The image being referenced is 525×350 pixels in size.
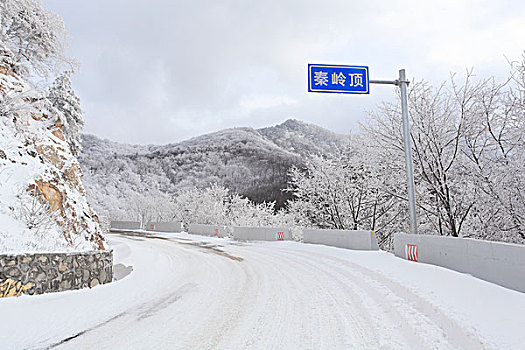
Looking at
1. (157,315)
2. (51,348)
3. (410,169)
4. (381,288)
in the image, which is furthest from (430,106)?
(51,348)

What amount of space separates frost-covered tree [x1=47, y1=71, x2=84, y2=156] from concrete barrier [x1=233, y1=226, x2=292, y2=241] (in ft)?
43.4

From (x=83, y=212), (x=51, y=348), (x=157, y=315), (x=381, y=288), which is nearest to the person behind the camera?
(x=51, y=348)

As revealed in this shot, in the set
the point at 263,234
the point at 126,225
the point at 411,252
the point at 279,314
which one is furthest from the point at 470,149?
the point at 126,225

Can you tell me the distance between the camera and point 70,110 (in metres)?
23.0

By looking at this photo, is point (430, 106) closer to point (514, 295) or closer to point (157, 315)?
point (514, 295)

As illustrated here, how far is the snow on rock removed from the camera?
7203 millimetres

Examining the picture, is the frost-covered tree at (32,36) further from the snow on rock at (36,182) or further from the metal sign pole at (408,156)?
the metal sign pole at (408,156)

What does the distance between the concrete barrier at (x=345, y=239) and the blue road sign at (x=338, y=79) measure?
21.8 ft

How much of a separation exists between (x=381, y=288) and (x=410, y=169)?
5598 mm

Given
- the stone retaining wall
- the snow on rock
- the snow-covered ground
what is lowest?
the snow-covered ground

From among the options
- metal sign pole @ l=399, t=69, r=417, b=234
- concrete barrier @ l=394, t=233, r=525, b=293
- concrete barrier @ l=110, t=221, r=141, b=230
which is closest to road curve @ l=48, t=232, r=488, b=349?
concrete barrier @ l=394, t=233, r=525, b=293

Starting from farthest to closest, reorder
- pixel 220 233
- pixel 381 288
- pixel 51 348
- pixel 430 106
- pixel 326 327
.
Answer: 1. pixel 220 233
2. pixel 430 106
3. pixel 381 288
4. pixel 326 327
5. pixel 51 348

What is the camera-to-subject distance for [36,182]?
8.52 meters

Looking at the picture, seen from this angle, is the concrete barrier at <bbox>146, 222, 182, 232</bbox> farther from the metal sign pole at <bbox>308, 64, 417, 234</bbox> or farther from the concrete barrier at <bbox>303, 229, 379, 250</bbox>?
the metal sign pole at <bbox>308, 64, 417, 234</bbox>
